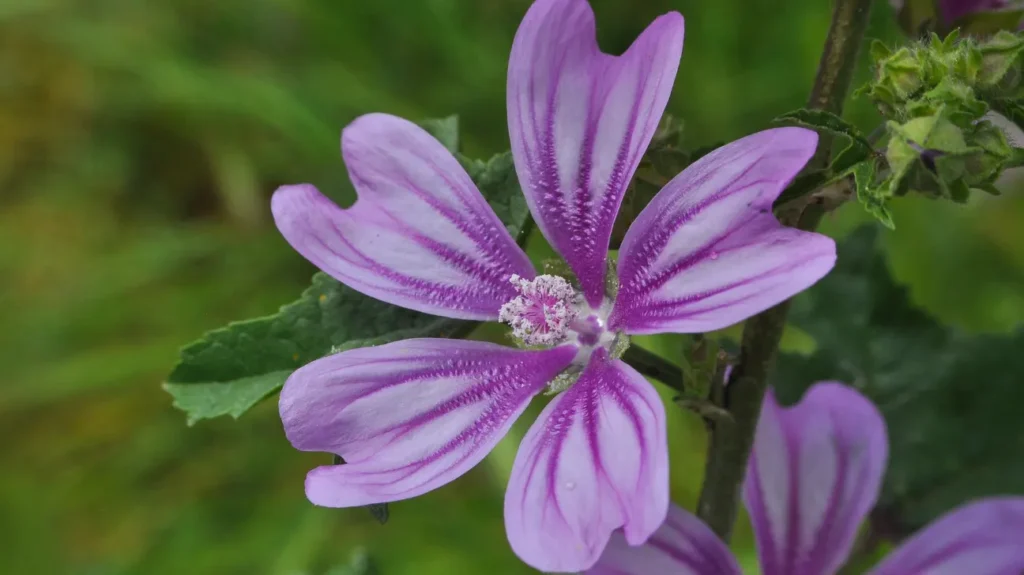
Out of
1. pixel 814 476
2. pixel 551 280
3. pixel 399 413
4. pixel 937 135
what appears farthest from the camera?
pixel 814 476

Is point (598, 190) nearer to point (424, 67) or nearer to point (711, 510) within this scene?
point (711, 510)

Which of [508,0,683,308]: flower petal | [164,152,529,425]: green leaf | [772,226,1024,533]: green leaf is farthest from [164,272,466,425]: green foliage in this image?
[772,226,1024,533]: green leaf

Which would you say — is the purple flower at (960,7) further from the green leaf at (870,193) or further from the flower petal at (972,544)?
the flower petal at (972,544)

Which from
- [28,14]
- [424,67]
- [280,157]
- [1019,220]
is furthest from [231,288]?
[1019,220]

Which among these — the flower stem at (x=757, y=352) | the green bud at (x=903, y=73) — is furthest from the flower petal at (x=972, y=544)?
the green bud at (x=903, y=73)

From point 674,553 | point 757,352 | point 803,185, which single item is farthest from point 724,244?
point 674,553

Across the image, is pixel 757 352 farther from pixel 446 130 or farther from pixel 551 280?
pixel 446 130
